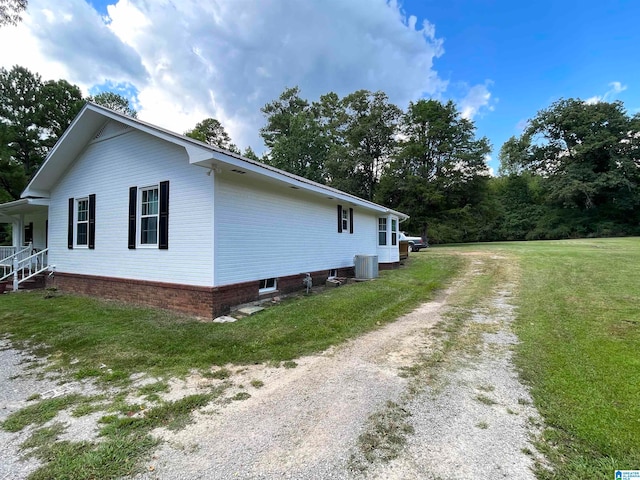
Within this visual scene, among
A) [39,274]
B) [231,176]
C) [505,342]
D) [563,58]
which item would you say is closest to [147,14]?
[231,176]

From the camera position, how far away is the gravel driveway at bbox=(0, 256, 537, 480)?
2256 millimetres

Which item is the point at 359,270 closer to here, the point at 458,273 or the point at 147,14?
the point at 458,273

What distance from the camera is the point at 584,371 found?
3803 millimetres

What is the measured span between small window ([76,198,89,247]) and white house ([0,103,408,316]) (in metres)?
0.04

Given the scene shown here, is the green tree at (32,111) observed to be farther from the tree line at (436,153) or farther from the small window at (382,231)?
the small window at (382,231)

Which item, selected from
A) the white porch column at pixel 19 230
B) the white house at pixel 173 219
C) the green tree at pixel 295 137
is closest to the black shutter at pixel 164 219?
the white house at pixel 173 219

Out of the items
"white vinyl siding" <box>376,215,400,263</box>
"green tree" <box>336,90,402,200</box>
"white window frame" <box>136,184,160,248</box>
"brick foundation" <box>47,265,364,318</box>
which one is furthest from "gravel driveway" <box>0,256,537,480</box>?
"green tree" <box>336,90,402,200</box>

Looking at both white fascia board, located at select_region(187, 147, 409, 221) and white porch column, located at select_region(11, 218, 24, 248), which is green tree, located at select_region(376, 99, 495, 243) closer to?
white fascia board, located at select_region(187, 147, 409, 221)

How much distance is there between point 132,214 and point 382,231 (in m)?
11.1

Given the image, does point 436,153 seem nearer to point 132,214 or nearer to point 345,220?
point 345,220

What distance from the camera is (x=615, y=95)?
35.1 metres

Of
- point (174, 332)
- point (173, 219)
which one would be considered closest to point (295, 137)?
point (173, 219)

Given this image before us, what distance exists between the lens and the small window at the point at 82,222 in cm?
1004

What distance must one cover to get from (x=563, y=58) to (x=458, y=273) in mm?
13603
